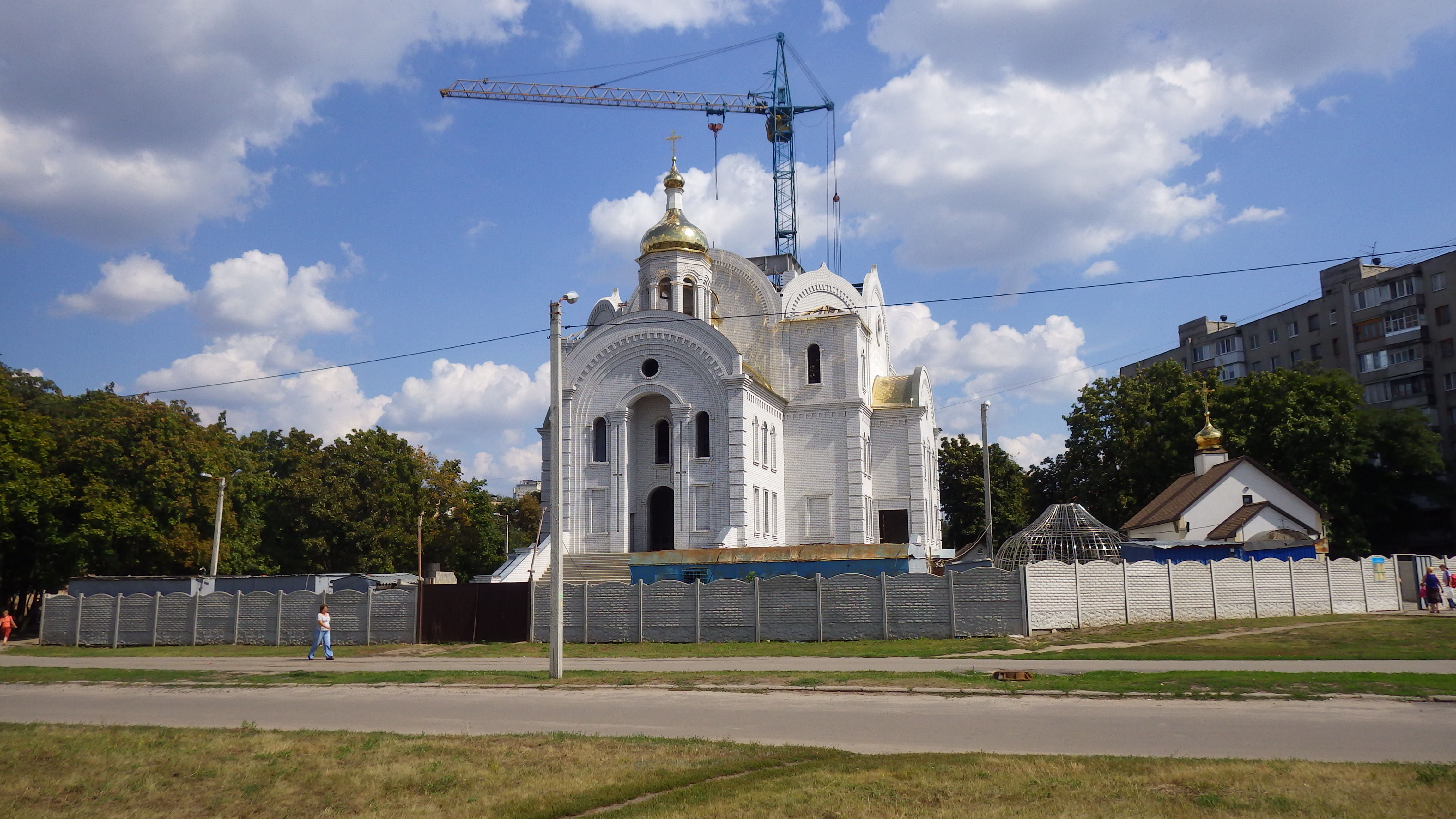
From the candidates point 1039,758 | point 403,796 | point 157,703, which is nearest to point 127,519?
point 157,703

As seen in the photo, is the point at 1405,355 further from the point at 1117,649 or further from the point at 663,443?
the point at 1117,649

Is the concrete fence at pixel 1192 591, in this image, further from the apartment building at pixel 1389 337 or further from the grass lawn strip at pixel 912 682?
the apartment building at pixel 1389 337

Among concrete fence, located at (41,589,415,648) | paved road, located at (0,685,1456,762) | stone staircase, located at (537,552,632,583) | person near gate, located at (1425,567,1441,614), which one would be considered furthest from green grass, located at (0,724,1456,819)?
stone staircase, located at (537,552,632,583)

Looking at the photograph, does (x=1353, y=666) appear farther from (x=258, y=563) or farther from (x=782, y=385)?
(x=258, y=563)

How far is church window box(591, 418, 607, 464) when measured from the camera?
133 feet

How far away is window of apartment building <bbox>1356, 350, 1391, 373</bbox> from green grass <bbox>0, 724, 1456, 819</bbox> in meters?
61.4

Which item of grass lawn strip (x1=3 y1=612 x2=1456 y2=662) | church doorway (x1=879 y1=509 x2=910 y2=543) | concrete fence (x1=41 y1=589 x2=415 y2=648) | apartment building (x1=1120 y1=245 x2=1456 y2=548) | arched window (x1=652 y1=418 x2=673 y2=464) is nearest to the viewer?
grass lawn strip (x1=3 y1=612 x2=1456 y2=662)

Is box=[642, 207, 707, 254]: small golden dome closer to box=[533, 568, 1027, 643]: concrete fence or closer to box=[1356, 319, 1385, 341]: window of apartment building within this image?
box=[533, 568, 1027, 643]: concrete fence

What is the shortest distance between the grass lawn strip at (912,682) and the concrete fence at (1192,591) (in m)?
8.14

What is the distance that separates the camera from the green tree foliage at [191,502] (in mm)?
38344

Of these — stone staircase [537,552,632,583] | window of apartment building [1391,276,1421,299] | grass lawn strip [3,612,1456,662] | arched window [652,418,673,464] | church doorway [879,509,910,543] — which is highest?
window of apartment building [1391,276,1421,299]

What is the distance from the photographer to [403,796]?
29.0ft

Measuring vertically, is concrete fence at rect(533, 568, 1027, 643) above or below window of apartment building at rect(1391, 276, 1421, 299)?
below

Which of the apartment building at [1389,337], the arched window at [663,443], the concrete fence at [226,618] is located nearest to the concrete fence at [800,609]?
the concrete fence at [226,618]
